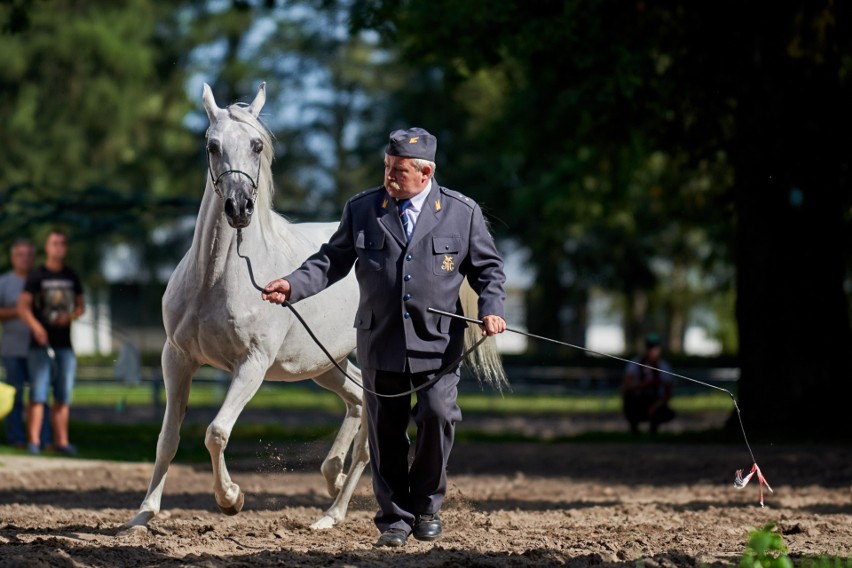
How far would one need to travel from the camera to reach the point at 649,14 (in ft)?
→ 53.7

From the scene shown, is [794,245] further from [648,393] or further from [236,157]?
[236,157]

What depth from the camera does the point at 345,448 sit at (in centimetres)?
894

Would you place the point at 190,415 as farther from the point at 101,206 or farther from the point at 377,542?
the point at 377,542

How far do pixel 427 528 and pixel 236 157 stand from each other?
2.15 meters

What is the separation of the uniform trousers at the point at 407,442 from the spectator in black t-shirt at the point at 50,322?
24.5 ft

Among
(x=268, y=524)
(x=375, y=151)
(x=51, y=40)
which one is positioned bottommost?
(x=268, y=524)

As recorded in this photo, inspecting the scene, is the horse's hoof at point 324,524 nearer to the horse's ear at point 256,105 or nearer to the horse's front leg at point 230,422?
the horse's front leg at point 230,422

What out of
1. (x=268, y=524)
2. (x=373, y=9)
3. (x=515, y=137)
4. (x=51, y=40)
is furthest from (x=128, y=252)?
(x=268, y=524)

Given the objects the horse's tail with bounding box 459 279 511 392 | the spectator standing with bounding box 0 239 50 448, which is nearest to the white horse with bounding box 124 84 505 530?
the horse's tail with bounding box 459 279 511 392

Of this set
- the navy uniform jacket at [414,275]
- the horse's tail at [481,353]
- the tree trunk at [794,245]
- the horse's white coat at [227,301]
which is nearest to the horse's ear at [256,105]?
the horse's white coat at [227,301]

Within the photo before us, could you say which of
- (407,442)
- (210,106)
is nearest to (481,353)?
(407,442)

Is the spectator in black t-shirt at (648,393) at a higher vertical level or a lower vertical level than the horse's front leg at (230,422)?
higher

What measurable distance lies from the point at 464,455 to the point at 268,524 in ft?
23.6

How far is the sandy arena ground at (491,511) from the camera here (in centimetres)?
Result: 635
